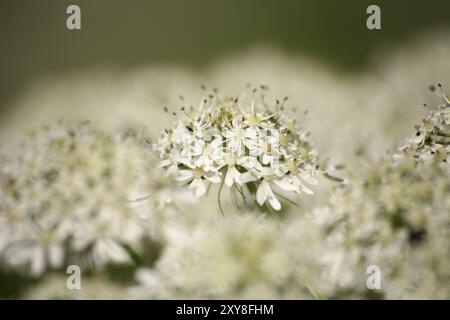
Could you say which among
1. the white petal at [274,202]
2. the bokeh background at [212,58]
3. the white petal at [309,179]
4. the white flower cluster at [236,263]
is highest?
the bokeh background at [212,58]

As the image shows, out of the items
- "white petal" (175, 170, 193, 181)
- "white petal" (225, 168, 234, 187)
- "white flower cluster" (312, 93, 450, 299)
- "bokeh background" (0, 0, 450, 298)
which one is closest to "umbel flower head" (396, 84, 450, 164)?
"white flower cluster" (312, 93, 450, 299)

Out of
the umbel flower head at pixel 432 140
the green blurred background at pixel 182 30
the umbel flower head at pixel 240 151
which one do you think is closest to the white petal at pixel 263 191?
the umbel flower head at pixel 240 151

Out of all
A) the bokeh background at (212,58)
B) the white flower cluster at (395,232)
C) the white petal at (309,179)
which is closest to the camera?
the white flower cluster at (395,232)

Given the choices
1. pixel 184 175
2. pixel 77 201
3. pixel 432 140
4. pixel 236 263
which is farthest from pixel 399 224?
pixel 77 201

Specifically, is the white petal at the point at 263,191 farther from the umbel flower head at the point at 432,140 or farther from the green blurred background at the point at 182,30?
the green blurred background at the point at 182,30

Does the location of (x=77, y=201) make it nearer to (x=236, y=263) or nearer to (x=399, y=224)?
(x=236, y=263)

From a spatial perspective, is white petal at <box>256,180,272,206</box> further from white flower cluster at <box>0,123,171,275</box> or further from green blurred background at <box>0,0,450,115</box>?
green blurred background at <box>0,0,450,115</box>

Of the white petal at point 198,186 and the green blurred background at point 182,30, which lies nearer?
the white petal at point 198,186
